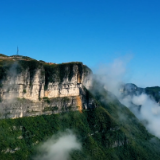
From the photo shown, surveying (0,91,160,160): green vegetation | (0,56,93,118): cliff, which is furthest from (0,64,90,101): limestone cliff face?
(0,91,160,160): green vegetation

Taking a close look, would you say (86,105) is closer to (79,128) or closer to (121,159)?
(79,128)

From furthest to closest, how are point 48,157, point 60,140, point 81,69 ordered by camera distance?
point 81,69 < point 60,140 < point 48,157

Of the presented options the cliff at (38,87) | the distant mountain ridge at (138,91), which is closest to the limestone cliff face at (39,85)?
the cliff at (38,87)

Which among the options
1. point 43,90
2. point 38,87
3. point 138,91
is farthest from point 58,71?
point 138,91

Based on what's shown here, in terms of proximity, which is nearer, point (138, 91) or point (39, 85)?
point (39, 85)

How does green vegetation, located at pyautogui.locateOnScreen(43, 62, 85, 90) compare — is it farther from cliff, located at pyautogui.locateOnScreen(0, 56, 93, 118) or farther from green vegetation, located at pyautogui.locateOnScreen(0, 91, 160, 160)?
green vegetation, located at pyautogui.locateOnScreen(0, 91, 160, 160)

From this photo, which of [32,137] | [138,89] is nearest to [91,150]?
[32,137]

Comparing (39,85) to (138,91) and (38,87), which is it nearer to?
(38,87)

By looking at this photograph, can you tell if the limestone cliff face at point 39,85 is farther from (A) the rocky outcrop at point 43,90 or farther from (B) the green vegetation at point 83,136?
(B) the green vegetation at point 83,136
